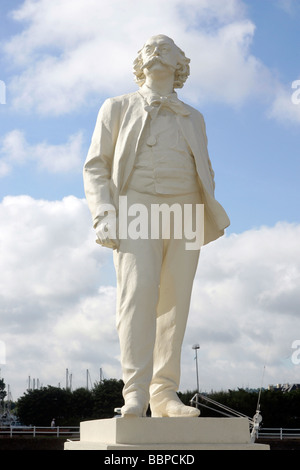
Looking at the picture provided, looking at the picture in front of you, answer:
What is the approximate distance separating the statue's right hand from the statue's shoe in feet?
5.10

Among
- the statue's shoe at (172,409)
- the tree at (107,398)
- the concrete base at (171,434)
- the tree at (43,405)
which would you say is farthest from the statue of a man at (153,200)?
the tree at (43,405)

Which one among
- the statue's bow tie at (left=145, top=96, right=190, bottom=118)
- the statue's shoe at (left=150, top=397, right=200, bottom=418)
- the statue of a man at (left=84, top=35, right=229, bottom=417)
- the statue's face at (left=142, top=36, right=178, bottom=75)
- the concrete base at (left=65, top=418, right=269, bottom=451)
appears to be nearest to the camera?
the concrete base at (left=65, top=418, right=269, bottom=451)

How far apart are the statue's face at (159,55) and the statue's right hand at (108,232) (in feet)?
5.58

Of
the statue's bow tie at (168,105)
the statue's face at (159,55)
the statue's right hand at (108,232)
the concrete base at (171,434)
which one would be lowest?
the concrete base at (171,434)

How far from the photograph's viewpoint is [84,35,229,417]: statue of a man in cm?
589

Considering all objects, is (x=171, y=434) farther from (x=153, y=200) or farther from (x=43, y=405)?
(x=43, y=405)

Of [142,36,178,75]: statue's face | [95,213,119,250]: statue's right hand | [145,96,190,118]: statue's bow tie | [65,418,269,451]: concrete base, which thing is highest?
[142,36,178,75]: statue's face

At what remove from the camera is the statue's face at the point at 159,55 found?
21.8 feet

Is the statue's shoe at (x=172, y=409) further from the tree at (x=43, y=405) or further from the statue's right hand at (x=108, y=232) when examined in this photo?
the tree at (x=43, y=405)

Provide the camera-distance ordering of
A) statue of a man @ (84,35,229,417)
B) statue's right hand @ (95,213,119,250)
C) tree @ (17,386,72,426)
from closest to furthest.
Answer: statue of a man @ (84,35,229,417) → statue's right hand @ (95,213,119,250) → tree @ (17,386,72,426)

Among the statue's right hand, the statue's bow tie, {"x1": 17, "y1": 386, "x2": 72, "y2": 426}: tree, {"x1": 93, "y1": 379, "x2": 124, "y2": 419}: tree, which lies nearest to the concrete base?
the statue's right hand

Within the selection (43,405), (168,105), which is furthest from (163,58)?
(43,405)

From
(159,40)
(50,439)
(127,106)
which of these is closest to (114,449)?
(127,106)

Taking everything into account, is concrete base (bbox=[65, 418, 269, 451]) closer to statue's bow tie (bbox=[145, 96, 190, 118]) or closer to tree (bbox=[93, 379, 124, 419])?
statue's bow tie (bbox=[145, 96, 190, 118])
